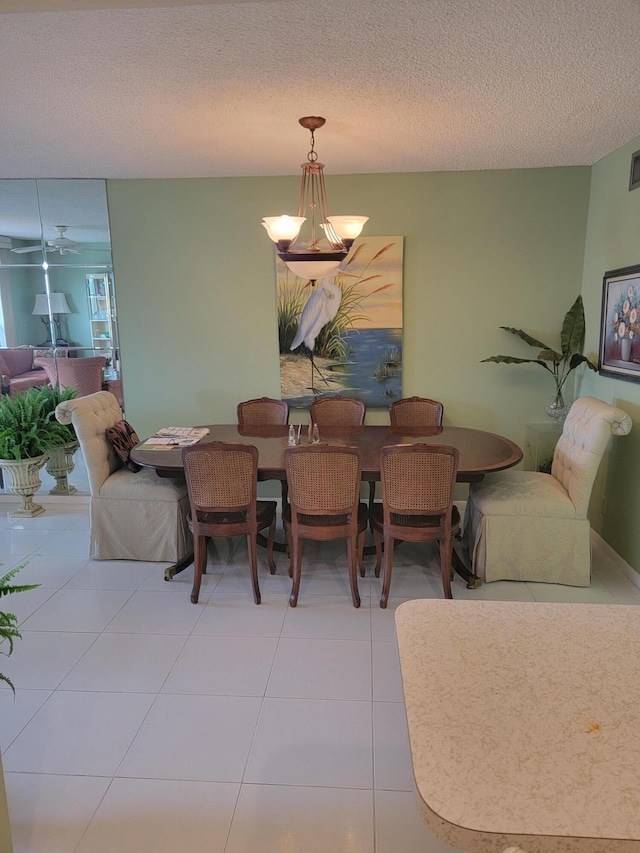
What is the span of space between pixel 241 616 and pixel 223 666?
17.2 inches

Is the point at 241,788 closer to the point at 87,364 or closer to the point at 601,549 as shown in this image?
the point at 601,549

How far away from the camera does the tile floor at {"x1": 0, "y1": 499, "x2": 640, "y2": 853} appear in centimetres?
176

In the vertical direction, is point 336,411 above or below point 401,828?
above

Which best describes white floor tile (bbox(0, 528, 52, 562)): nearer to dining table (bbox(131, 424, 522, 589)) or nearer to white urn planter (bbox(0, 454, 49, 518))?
white urn planter (bbox(0, 454, 49, 518))

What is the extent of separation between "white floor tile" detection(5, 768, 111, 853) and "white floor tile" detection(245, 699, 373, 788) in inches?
21.2

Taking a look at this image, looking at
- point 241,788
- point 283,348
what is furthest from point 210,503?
point 283,348

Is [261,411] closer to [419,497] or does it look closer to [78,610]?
[419,497]

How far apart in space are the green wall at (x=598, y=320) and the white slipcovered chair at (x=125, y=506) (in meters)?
2.75

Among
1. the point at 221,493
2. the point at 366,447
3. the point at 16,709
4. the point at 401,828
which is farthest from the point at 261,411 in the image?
the point at 401,828

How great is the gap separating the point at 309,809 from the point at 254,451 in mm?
1617

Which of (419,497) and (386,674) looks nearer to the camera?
(386,674)

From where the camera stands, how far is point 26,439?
4.30 meters

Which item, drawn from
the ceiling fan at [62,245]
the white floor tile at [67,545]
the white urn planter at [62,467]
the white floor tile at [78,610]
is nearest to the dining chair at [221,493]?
the white floor tile at [78,610]

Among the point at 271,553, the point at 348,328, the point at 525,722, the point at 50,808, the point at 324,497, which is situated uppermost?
the point at 348,328
